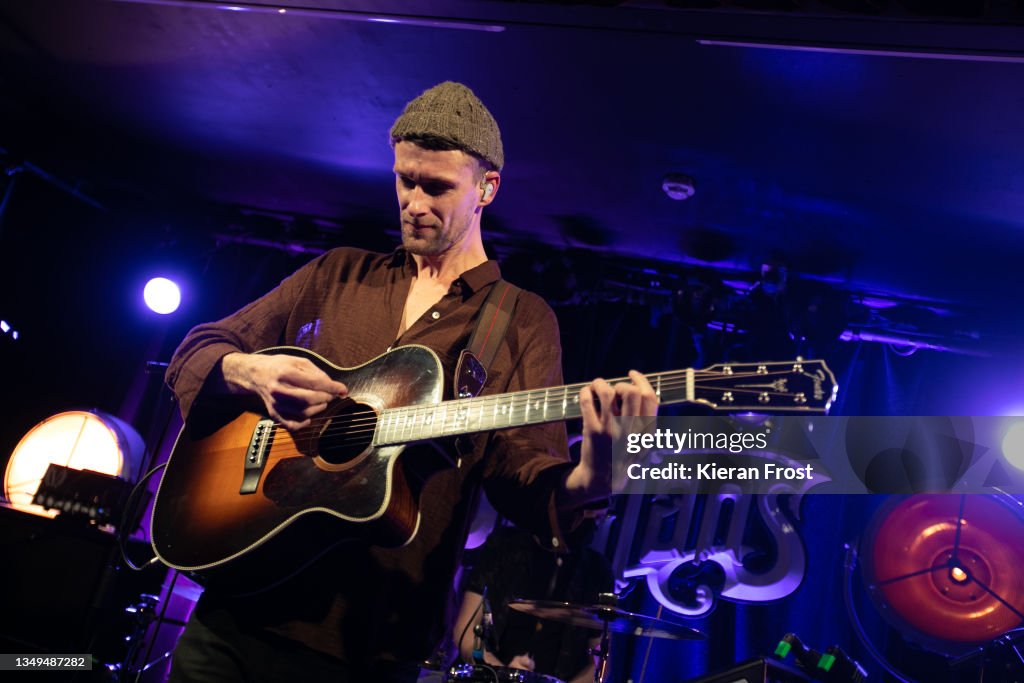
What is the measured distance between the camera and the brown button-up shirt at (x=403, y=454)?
2.14m

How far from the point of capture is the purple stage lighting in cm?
655

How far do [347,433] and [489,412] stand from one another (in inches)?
17.6

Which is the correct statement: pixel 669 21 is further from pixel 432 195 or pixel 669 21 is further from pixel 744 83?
pixel 432 195

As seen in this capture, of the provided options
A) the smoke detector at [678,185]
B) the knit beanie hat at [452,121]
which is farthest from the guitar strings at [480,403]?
the smoke detector at [678,185]

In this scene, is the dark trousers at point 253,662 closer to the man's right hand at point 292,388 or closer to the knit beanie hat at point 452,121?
the man's right hand at point 292,388

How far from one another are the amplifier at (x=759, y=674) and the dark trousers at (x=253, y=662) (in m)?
2.22

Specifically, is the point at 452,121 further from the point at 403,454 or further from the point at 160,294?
the point at 160,294

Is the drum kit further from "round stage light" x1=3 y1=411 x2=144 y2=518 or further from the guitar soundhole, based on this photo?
"round stage light" x1=3 y1=411 x2=144 y2=518

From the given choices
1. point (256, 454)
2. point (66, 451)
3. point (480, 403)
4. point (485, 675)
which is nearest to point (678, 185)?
point (485, 675)

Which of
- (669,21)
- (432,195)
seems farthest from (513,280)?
(432,195)

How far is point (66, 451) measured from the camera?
5.96 m

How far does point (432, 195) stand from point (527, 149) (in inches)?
106

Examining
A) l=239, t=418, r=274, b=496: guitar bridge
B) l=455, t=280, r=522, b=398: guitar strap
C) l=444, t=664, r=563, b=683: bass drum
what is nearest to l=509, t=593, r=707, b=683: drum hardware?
l=444, t=664, r=563, b=683: bass drum

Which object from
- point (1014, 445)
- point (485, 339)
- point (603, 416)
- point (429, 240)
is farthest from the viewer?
point (1014, 445)
